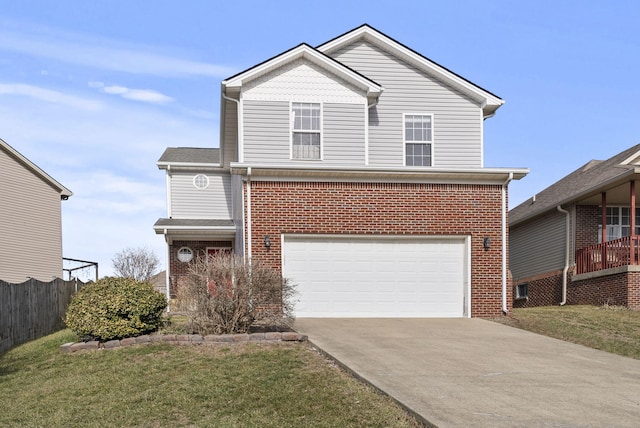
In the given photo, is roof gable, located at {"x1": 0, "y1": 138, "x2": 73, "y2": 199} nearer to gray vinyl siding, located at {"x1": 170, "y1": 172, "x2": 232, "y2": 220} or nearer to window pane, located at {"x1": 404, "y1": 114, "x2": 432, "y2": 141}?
gray vinyl siding, located at {"x1": 170, "y1": 172, "x2": 232, "y2": 220}

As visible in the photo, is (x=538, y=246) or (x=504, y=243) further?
(x=538, y=246)

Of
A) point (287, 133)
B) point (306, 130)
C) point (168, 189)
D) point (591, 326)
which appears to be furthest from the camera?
point (168, 189)

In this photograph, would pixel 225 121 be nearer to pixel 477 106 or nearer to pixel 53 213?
pixel 477 106

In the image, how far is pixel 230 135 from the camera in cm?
2309

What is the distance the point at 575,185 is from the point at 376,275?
12526 millimetres

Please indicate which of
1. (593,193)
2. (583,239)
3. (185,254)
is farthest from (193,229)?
(583,239)

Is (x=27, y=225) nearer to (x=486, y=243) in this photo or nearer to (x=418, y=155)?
(x=418, y=155)

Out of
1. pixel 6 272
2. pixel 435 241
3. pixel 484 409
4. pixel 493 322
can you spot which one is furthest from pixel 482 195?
pixel 6 272

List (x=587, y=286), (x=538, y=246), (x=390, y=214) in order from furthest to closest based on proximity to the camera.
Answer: (x=538, y=246), (x=587, y=286), (x=390, y=214)

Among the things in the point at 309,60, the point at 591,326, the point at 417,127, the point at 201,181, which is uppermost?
the point at 309,60

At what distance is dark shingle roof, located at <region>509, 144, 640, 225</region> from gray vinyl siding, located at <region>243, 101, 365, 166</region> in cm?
874

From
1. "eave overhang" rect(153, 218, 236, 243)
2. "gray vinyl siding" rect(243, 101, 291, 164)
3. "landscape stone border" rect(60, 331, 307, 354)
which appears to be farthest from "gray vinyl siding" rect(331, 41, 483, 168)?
"landscape stone border" rect(60, 331, 307, 354)

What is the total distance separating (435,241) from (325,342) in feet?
20.2

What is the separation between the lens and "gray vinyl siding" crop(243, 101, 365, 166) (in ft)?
63.0
